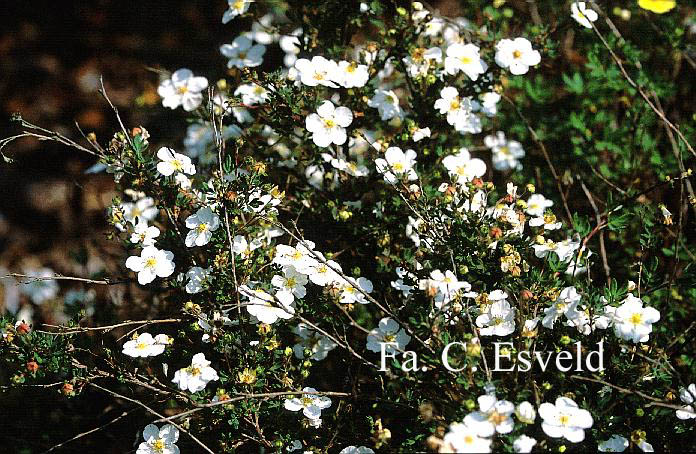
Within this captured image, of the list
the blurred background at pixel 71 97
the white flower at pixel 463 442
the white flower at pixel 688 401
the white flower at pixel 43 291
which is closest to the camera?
the white flower at pixel 463 442

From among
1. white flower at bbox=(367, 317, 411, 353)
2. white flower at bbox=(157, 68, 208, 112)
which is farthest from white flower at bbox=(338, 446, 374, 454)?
white flower at bbox=(157, 68, 208, 112)

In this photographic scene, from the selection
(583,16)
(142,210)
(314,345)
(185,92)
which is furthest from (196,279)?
(583,16)

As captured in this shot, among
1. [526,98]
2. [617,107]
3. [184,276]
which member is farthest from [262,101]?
[617,107]

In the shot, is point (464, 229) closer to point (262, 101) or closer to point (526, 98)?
point (262, 101)

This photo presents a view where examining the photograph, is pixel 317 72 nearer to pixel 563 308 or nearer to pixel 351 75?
pixel 351 75

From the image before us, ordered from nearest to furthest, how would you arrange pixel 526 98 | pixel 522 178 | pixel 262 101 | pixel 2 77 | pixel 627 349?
pixel 627 349 < pixel 262 101 < pixel 522 178 < pixel 526 98 < pixel 2 77

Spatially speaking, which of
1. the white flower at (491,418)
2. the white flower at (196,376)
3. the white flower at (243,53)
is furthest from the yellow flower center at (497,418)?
the white flower at (243,53)

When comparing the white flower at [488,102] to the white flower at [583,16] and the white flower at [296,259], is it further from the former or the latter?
the white flower at [296,259]
